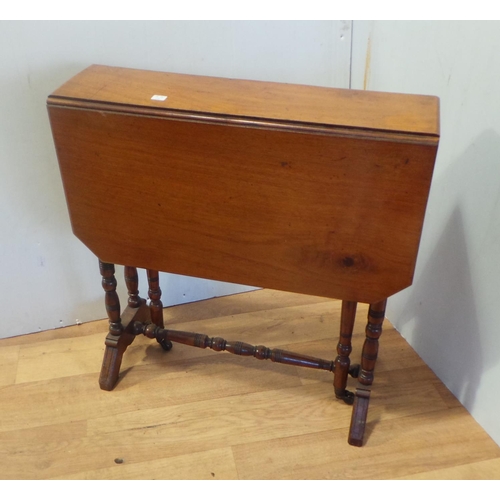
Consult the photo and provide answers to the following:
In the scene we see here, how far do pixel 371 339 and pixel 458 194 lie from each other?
45 cm

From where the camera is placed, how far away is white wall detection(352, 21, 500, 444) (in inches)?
51.6

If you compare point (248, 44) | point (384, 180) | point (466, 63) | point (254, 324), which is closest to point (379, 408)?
point (254, 324)

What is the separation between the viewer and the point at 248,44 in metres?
1.54

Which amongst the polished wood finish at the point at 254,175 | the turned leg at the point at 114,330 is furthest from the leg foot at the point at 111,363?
the polished wood finish at the point at 254,175

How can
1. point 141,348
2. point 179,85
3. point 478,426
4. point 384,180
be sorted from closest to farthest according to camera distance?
A: point 384,180
point 179,85
point 478,426
point 141,348

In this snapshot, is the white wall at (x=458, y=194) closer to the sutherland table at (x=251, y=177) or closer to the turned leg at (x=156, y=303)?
the sutherland table at (x=251, y=177)

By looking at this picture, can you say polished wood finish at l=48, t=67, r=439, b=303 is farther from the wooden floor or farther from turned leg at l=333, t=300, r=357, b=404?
the wooden floor

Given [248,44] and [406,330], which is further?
[406,330]

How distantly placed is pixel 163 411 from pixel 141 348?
0.92ft

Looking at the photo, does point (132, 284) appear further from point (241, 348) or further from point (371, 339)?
point (371, 339)

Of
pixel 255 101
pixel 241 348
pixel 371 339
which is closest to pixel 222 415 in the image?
pixel 241 348

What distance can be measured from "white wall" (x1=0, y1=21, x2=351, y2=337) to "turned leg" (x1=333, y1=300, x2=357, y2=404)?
0.70m

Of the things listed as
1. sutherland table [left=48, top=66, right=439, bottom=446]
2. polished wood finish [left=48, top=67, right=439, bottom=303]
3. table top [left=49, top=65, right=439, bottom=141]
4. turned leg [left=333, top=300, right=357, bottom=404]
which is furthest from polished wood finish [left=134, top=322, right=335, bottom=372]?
table top [left=49, top=65, right=439, bottom=141]

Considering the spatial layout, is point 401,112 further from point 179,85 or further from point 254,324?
point 254,324
